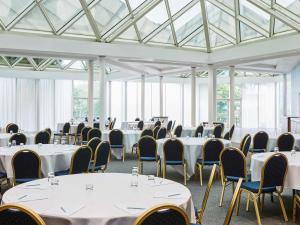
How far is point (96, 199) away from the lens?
3.66 metres

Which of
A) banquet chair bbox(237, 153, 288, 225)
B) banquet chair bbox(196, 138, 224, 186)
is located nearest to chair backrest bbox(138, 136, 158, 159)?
banquet chair bbox(196, 138, 224, 186)

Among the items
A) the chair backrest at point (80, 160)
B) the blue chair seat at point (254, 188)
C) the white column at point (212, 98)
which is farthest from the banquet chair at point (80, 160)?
the white column at point (212, 98)

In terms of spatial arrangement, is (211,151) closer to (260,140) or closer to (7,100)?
(260,140)

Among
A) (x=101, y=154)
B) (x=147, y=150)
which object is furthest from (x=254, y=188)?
(x=147, y=150)

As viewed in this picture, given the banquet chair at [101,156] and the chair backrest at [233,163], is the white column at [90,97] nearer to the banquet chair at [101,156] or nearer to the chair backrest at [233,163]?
the banquet chair at [101,156]

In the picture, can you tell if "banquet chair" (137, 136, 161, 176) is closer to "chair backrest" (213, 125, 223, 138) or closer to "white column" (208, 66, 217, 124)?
"chair backrest" (213, 125, 223, 138)

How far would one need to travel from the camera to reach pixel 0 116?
2250 centimetres

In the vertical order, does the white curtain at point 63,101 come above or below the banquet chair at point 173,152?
above

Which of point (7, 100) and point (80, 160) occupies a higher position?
point (7, 100)

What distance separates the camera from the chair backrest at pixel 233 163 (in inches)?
251

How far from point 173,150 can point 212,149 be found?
36.0 inches

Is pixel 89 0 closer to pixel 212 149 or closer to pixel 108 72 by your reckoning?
pixel 212 149

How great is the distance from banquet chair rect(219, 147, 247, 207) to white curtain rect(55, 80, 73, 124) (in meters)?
19.5

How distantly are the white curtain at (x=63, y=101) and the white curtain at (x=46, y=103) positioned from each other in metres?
0.35
